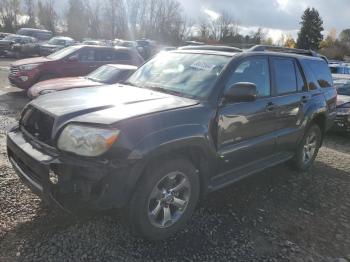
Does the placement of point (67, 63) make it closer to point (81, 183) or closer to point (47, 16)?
point (81, 183)

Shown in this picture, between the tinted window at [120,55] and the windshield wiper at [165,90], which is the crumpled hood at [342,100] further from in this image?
the tinted window at [120,55]

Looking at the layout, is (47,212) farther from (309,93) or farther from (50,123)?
(309,93)

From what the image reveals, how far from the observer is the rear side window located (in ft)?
18.8

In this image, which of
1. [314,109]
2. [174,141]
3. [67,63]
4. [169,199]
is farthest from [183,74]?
[67,63]

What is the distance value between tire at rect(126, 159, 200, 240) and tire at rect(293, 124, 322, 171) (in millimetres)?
2630

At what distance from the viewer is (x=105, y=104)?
354 centimetres

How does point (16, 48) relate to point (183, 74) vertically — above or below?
below

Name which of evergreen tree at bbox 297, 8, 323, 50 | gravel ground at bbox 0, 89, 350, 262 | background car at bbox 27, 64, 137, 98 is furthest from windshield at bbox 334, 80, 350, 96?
evergreen tree at bbox 297, 8, 323, 50

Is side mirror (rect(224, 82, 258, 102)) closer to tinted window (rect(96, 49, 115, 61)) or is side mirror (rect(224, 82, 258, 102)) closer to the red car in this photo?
the red car

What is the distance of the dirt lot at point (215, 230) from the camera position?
329 cm

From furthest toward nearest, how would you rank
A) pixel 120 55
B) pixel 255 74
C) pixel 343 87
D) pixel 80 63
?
pixel 120 55
pixel 80 63
pixel 343 87
pixel 255 74

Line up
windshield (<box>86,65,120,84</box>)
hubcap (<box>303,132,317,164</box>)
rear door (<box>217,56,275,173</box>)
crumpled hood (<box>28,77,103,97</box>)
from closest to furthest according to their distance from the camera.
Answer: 1. rear door (<box>217,56,275,173</box>)
2. hubcap (<box>303,132,317,164</box>)
3. crumpled hood (<box>28,77,103,97</box>)
4. windshield (<box>86,65,120,84</box>)

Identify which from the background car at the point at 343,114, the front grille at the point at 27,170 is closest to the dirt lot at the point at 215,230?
the front grille at the point at 27,170

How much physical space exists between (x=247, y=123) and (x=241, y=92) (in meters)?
0.52
